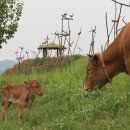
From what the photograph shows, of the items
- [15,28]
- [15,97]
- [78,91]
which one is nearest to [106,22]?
[15,28]

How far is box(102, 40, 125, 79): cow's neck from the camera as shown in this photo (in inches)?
427

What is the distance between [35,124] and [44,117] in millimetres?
592

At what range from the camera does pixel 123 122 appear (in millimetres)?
11109

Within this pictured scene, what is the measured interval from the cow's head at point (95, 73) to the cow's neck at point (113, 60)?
15 centimetres

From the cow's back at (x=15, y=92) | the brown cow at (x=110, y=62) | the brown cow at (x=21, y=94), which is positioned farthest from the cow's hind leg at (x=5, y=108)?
the brown cow at (x=110, y=62)

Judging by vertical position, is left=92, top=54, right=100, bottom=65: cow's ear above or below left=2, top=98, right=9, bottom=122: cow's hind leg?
above

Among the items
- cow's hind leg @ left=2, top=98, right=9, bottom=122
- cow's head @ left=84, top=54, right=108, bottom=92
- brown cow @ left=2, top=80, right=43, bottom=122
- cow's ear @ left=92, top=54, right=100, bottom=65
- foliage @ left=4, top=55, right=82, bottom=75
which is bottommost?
cow's hind leg @ left=2, top=98, right=9, bottom=122

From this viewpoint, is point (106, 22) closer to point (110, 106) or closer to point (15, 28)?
point (15, 28)

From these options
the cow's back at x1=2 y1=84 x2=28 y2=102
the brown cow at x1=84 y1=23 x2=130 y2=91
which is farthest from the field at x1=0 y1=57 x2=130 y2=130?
the brown cow at x1=84 y1=23 x2=130 y2=91

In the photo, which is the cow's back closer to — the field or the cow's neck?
the field

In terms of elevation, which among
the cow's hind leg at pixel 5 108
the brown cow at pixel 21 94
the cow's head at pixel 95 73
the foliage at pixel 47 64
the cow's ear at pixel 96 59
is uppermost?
the foliage at pixel 47 64

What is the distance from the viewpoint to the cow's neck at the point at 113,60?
10836 mm

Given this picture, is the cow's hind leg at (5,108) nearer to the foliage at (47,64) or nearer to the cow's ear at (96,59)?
the cow's ear at (96,59)

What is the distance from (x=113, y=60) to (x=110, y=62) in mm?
113
